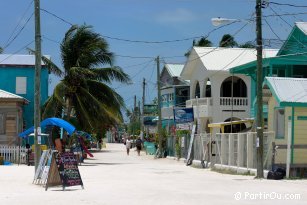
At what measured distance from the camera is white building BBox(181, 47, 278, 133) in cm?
4406

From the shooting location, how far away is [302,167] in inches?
893

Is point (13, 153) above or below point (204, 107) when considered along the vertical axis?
below

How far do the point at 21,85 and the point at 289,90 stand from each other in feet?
80.3

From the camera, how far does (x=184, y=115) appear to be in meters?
39.9

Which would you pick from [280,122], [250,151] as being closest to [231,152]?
[250,151]

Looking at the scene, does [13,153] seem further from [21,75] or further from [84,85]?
[21,75]

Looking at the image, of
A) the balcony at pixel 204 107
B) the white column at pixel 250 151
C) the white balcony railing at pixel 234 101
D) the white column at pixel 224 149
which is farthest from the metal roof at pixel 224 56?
the white column at pixel 250 151

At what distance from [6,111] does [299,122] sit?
1913 cm

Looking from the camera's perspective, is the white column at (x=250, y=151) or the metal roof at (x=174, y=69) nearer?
the white column at (x=250, y=151)

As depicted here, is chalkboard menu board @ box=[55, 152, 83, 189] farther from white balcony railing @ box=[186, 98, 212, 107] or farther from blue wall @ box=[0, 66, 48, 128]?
white balcony railing @ box=[186, 98, 212, 107]

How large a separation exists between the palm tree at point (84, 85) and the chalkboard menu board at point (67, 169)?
2083 centimetres

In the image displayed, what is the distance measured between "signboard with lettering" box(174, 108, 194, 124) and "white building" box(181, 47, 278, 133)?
3202 mm

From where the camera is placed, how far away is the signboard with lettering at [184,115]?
39750 mm

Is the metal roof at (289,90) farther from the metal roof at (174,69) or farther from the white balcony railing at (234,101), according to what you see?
the metal roof at (174,69)
